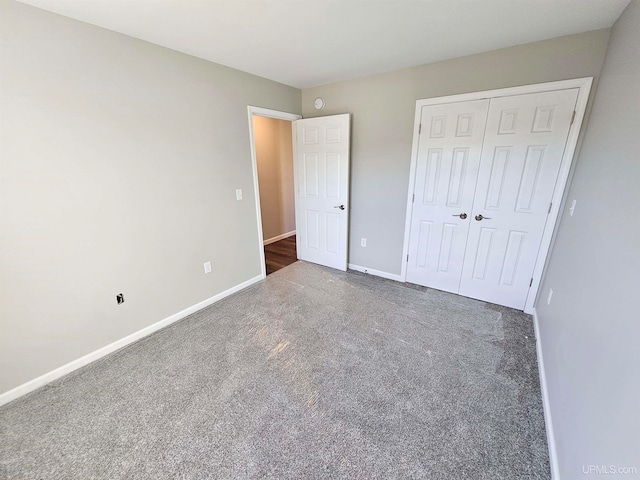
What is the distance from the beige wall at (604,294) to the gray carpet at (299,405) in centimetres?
33

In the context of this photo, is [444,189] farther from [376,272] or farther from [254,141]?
[254,141]

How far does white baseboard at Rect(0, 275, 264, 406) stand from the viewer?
1715 mm

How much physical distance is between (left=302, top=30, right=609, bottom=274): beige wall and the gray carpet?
1.18 m

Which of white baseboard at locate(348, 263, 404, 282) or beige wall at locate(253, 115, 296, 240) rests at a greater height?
beige wall at locate(253, 115, 296, 240)

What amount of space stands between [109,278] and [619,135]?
3.42 m

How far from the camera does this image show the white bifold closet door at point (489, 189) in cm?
221

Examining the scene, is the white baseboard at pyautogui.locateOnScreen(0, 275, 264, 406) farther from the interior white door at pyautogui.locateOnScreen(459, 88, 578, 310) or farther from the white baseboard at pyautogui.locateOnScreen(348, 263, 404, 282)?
the interior white door at pyautogui.locateOnScreen(459, 88, 578, 310)

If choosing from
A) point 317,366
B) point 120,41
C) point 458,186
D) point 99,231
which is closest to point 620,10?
point 458,186

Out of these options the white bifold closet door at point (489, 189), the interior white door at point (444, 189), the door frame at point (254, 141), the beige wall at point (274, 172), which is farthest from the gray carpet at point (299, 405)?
the beige wall at point (274, 172)

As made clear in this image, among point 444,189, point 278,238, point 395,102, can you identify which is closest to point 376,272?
point 444,189

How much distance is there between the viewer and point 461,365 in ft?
6.33

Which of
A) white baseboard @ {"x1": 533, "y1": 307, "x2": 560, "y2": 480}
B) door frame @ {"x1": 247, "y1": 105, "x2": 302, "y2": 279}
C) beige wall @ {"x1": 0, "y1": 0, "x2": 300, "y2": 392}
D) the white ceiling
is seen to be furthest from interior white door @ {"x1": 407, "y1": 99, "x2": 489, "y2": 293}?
beige wall @ {"x1": 0, "y1": 0, "x2": 300, "y2": 392}

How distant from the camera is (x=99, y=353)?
2055 mm

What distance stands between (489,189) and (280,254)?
3016 mm
